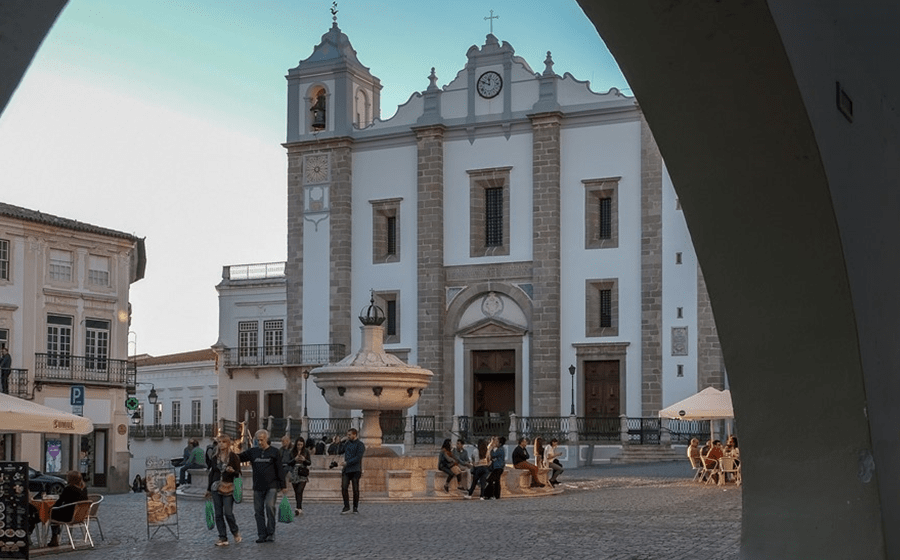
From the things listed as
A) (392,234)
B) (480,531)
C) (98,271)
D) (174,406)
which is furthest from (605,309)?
(174,406)

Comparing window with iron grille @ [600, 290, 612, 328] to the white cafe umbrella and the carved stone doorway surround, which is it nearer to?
the carved stone doorway surround

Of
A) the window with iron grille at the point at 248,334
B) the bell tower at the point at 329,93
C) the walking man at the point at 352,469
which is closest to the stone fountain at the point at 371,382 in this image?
the walking man at the point at 352,469

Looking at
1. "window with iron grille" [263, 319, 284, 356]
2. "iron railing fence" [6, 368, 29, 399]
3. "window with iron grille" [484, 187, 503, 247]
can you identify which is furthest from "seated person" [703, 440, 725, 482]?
"window with iron grille" [263, 319, 284, 356]

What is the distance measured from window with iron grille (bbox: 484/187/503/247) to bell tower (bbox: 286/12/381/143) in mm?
5343

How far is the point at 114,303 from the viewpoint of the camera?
42031 millimetres

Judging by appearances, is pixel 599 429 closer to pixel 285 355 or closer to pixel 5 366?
pixel 285 355

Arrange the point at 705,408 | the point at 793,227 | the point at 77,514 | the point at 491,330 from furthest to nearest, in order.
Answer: the point at 491,330 < the point at 705,408 < the point at 77,514 < the point at 793,227

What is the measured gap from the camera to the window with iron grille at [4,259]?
126 ft

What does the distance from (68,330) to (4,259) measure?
3.06 meters

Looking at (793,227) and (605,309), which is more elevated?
(605,309)

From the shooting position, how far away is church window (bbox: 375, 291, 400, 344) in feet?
150

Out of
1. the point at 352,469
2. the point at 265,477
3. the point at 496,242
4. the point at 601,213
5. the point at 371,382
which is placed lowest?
the point at 352,469

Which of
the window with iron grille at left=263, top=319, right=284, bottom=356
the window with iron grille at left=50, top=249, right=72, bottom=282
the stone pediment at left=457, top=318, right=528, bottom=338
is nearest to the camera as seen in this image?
the window with iron grille at left=50, top=249, right=72, bottom=282

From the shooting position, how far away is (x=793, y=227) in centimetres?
440
